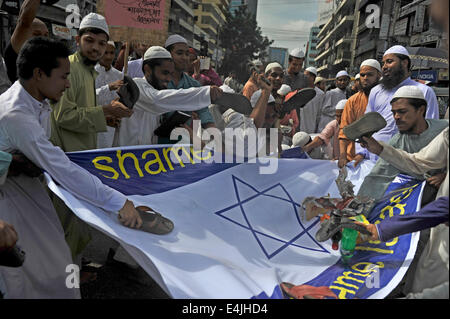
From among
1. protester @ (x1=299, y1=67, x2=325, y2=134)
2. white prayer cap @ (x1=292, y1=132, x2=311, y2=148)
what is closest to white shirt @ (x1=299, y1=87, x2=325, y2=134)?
protester @ (x1=299, y1=67, x2=325, y2=134)

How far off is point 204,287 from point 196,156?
1620 millimetres

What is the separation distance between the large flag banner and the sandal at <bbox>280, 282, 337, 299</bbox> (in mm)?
53

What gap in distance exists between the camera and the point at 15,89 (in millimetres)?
2320

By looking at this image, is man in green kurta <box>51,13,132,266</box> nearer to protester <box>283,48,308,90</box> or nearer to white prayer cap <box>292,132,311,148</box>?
white prayer cap <box>292,132,311,148</box>

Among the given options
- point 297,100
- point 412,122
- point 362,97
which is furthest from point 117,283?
point 362,97

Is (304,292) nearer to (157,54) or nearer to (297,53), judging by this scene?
(157,54)

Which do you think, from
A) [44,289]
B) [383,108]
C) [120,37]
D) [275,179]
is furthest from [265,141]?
[44,289]

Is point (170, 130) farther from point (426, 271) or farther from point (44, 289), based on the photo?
point (426, 271)

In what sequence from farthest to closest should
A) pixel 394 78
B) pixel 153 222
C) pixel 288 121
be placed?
pixel 288 121 → pixel 394 78 → pixel 153 222

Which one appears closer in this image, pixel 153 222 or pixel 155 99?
pixel 153 222

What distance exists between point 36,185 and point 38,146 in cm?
41

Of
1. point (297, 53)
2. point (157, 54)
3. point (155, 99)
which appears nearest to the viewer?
point (155, 99)

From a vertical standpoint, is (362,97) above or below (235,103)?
above

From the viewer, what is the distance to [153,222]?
2.47m
